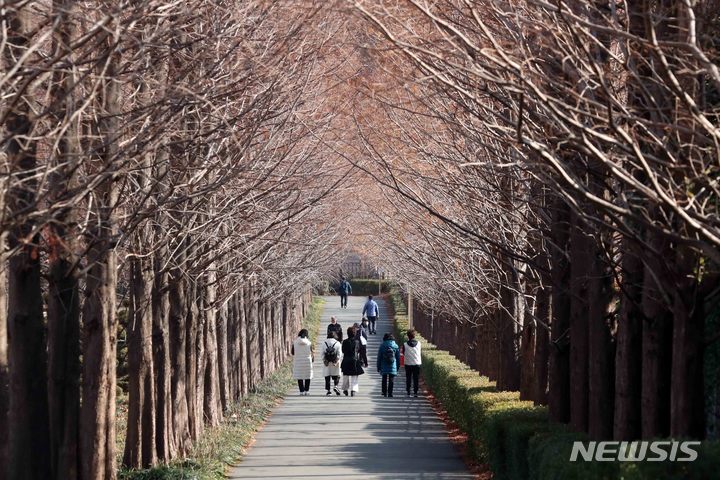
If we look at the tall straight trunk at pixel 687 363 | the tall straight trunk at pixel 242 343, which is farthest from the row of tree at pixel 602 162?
the tall straight trunk at pixel 242 343

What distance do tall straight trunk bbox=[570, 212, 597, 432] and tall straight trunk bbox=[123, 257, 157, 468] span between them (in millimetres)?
4559

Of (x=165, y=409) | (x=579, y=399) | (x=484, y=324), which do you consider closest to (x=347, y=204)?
(x=484, y=324)

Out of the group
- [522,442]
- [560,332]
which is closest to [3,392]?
[522,442]

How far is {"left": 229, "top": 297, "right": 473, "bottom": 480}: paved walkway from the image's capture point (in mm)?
17156

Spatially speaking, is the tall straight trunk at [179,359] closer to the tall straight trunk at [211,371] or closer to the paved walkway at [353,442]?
the paved walkway at [353,442]

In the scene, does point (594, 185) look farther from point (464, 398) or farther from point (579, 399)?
point (464, 398)

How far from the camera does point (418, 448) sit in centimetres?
2033

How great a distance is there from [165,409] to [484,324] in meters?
12.6

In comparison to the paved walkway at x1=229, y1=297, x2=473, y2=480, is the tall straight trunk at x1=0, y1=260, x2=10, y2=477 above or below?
above

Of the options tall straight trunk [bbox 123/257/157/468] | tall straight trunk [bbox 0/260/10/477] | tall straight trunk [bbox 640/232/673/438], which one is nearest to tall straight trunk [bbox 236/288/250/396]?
tall straight trunk [bbox 123/257/157/468]

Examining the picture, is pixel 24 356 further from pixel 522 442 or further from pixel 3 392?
pixel 522 442

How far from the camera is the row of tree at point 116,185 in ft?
26.2

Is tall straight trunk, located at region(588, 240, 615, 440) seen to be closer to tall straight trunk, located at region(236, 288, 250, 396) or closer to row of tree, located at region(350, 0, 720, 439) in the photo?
row of tree, located at region(350, 0, 720, 439)

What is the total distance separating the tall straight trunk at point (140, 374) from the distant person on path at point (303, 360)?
46.1 ft
